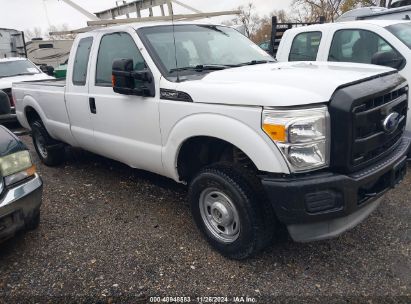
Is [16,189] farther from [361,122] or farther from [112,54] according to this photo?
[361,122]

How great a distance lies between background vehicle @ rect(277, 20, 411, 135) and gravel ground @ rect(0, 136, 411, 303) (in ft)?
5.16

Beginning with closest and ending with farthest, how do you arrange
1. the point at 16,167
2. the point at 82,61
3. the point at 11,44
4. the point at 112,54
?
the point at 16,167
the point at 112,54
the point at 82,61
the point at 11,44

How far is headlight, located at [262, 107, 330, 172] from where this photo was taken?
2.36 meters

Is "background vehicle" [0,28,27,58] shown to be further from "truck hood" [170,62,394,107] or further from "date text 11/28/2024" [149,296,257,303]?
"date text 11/28/2024" [149,296,257,303]

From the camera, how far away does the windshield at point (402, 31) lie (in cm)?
471

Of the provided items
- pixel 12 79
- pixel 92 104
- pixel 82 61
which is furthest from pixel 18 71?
pixel 92 104

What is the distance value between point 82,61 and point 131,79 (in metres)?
1.46

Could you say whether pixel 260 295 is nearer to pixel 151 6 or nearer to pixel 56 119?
pixel 151 6

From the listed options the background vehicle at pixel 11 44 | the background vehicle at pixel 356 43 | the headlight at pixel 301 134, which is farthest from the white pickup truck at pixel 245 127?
the background vehicle at pixel 11 44

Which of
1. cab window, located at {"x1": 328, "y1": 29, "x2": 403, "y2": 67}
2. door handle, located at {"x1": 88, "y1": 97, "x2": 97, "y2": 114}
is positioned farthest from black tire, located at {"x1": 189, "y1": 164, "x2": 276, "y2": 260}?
cab window, located at {"x1": 328, "y1": 29, "x2": 403, "y2": 67}

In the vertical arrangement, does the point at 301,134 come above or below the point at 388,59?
below

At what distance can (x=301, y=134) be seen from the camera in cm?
237

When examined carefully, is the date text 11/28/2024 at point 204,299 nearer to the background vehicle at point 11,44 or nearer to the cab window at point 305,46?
the cab window at point 305,46

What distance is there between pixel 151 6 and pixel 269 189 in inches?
110
